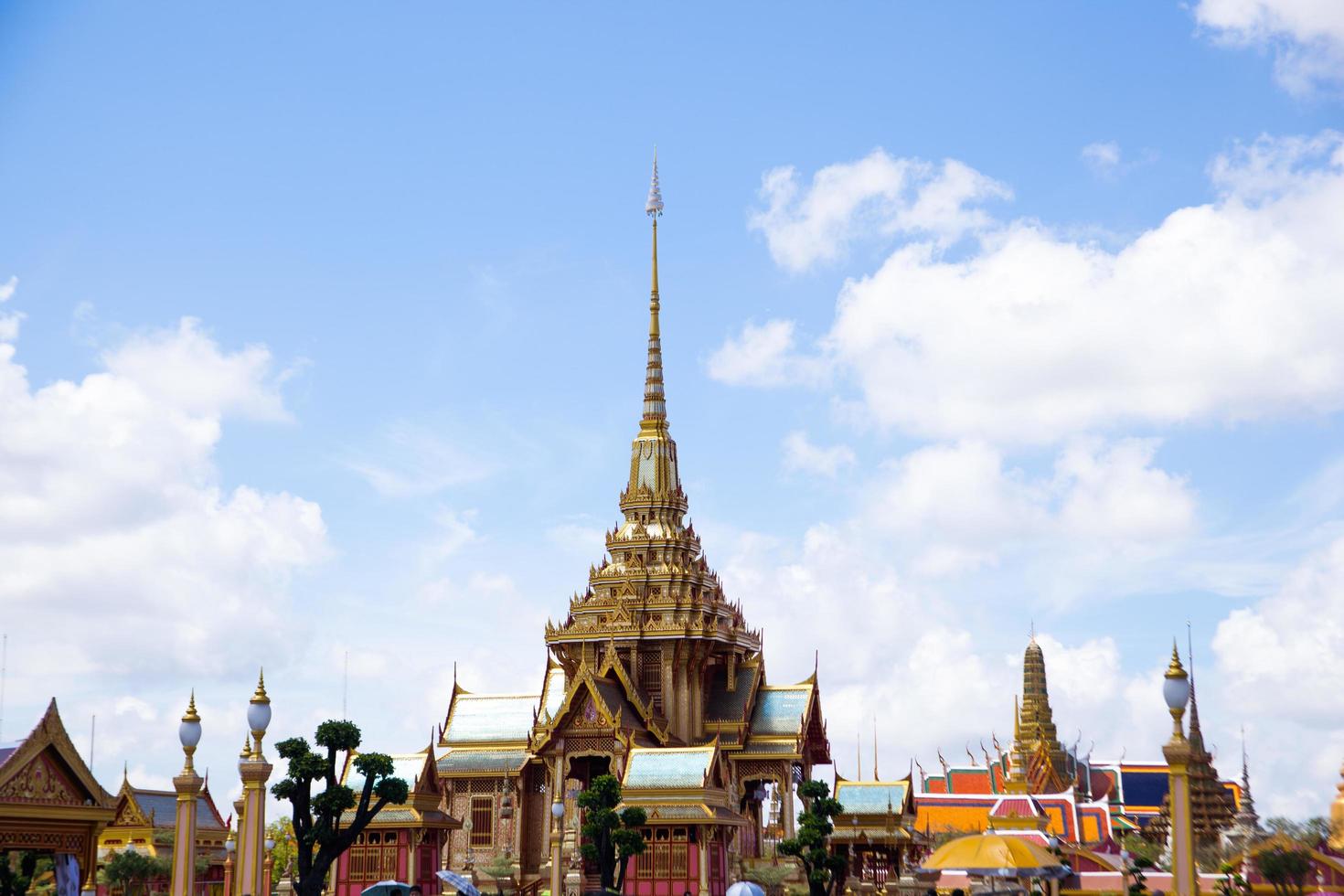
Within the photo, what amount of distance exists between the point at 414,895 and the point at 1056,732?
7261 cm

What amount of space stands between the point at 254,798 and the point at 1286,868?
1714 centimetres

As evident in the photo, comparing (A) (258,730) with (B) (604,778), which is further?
(B) (604,778)

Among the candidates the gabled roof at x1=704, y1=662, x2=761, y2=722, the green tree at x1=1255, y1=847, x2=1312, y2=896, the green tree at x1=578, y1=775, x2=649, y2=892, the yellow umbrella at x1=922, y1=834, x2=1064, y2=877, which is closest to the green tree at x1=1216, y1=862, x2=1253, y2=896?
the green tree at x1=1255, y1=847, x2=1312, y2=896

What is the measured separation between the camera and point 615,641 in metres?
58.4

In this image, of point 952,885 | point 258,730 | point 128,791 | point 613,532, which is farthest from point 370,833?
point 258,730

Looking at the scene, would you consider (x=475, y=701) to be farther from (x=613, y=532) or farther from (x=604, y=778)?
(x=604, y=778)

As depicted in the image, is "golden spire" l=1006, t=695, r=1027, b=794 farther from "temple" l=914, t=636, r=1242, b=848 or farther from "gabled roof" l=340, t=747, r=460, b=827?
"gabled roof" l=340, t=747, r=460, b=827

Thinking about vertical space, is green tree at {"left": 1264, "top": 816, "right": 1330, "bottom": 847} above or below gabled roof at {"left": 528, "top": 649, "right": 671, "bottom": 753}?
below

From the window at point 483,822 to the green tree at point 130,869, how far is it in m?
10.6

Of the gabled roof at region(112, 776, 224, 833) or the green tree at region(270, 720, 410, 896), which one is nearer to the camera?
the green tree at region(270, 720, 410, 896)

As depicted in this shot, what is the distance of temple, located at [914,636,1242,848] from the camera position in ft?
222

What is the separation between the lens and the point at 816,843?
43250 millimetres

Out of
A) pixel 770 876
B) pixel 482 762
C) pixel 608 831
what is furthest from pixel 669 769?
pixel 482 762

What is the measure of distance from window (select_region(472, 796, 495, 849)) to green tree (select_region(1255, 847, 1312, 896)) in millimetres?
32021
